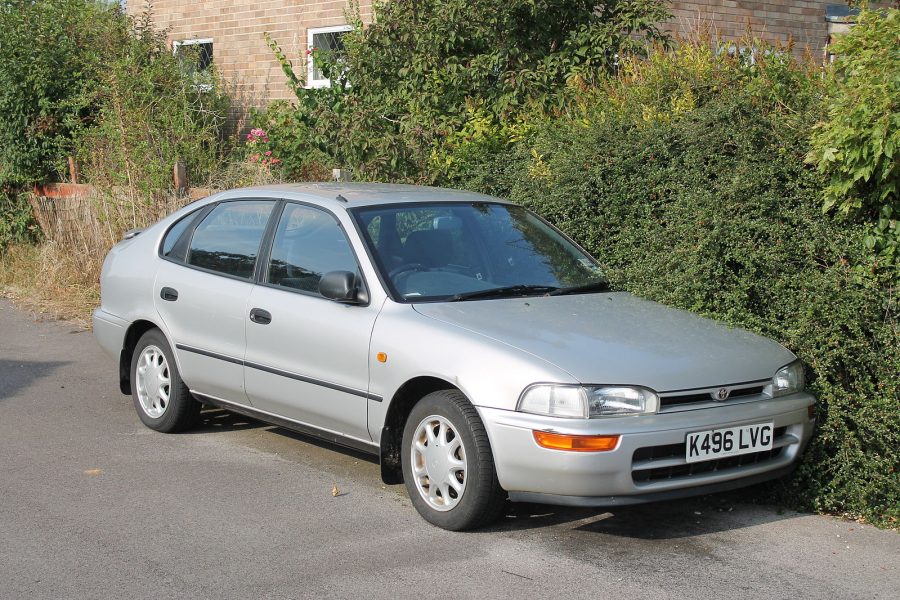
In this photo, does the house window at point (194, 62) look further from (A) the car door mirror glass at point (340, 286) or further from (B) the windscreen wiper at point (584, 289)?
(A) the car door mirror glass at point (340, 286)

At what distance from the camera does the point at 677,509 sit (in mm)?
5812

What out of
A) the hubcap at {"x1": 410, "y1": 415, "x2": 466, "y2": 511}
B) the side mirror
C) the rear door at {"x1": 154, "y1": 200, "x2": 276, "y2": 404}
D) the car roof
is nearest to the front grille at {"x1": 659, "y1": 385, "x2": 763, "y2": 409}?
the hubcap at {"x1": 410, "y1": 415, "x2": 466, "y2": 511}

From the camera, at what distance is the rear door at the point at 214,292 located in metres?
6.59

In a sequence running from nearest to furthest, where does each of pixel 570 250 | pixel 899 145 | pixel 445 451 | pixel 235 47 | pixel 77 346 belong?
pixel 445 451, pixel 899 145, pixel 570 250, pixel 77 346, pixel 235 47

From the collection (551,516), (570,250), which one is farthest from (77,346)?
(551,516)

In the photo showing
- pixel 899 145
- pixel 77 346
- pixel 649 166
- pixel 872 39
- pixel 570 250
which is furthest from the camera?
pixel 77 346

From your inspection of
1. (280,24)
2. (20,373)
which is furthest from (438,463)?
(280,24)

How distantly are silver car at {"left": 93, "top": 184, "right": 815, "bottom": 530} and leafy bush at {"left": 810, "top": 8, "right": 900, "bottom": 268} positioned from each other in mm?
1058

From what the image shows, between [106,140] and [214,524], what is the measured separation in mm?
9833

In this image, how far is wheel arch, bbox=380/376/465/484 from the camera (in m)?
5.56

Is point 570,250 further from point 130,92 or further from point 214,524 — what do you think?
point 130,92

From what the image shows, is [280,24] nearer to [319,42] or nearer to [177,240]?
[319,42]

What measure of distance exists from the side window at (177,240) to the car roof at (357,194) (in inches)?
12.0

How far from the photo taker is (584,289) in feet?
21.1
